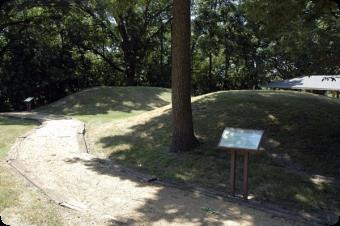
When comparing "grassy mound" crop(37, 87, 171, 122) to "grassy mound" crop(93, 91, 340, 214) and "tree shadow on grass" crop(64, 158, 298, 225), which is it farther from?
"tree shadow on grass" crop(64, 158, 298, 225)

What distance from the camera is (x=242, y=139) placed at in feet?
22.0

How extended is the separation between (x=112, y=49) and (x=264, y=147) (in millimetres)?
23830

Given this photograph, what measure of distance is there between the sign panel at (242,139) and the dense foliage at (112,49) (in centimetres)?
959

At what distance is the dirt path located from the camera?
5.73 metres

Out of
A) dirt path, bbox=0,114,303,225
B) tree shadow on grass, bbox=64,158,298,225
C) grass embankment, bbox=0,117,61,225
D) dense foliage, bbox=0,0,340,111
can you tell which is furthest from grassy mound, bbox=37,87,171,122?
tree shadow on grass, bbox=64,158,298,225

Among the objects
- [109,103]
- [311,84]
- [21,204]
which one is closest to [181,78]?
[21,204]

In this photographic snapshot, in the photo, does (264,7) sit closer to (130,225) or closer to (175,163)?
(175,163)

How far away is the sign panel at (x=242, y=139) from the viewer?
6505 millimetres

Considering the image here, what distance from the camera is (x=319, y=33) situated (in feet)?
26.0

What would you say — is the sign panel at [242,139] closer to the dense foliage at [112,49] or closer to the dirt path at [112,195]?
the dirt path at [112,195]

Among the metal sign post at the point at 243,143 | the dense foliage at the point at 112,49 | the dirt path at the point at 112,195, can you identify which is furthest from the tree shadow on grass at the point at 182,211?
the dense foliage at the point at 112,49

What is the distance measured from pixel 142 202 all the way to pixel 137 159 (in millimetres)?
2754

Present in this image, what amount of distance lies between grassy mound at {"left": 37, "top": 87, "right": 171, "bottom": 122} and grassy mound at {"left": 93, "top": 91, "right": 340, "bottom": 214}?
450cm

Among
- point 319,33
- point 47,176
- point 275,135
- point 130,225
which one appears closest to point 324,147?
point 275,135
